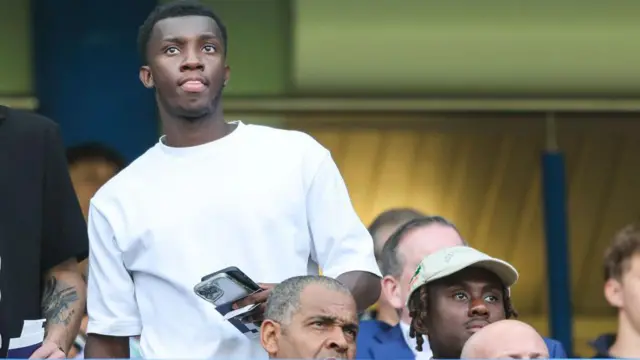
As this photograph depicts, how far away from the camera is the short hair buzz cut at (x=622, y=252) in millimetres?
6156

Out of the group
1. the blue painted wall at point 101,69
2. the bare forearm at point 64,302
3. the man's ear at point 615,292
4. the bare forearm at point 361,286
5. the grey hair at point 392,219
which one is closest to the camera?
the bare forearm at point 361,286

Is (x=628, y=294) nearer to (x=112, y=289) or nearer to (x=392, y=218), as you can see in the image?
(x=392, y=218)

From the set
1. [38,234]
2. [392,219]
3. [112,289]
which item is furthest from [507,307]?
[392,219]

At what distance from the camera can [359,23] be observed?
8.30 meters

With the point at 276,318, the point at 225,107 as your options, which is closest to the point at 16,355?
the point at 276,318

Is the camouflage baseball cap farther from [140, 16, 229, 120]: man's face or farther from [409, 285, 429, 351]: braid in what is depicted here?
[140, 16, 229, 120]: man's face

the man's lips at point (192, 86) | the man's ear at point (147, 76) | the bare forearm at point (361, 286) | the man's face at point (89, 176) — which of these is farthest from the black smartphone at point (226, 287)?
the man's face at point (89, 176)

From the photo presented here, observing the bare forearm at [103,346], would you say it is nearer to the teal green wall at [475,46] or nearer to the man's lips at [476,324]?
the man's lips at [476,324]

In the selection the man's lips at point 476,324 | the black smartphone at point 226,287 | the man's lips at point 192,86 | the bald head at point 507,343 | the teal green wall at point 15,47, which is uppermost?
the man's lips at point 192,86

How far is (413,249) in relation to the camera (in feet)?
18.9

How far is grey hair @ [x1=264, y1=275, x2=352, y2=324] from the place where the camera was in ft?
14.7

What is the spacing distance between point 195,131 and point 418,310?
83 cm

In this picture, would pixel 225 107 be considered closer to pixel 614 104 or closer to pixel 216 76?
pixel 614 104

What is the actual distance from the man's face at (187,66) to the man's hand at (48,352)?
29.3 inches
